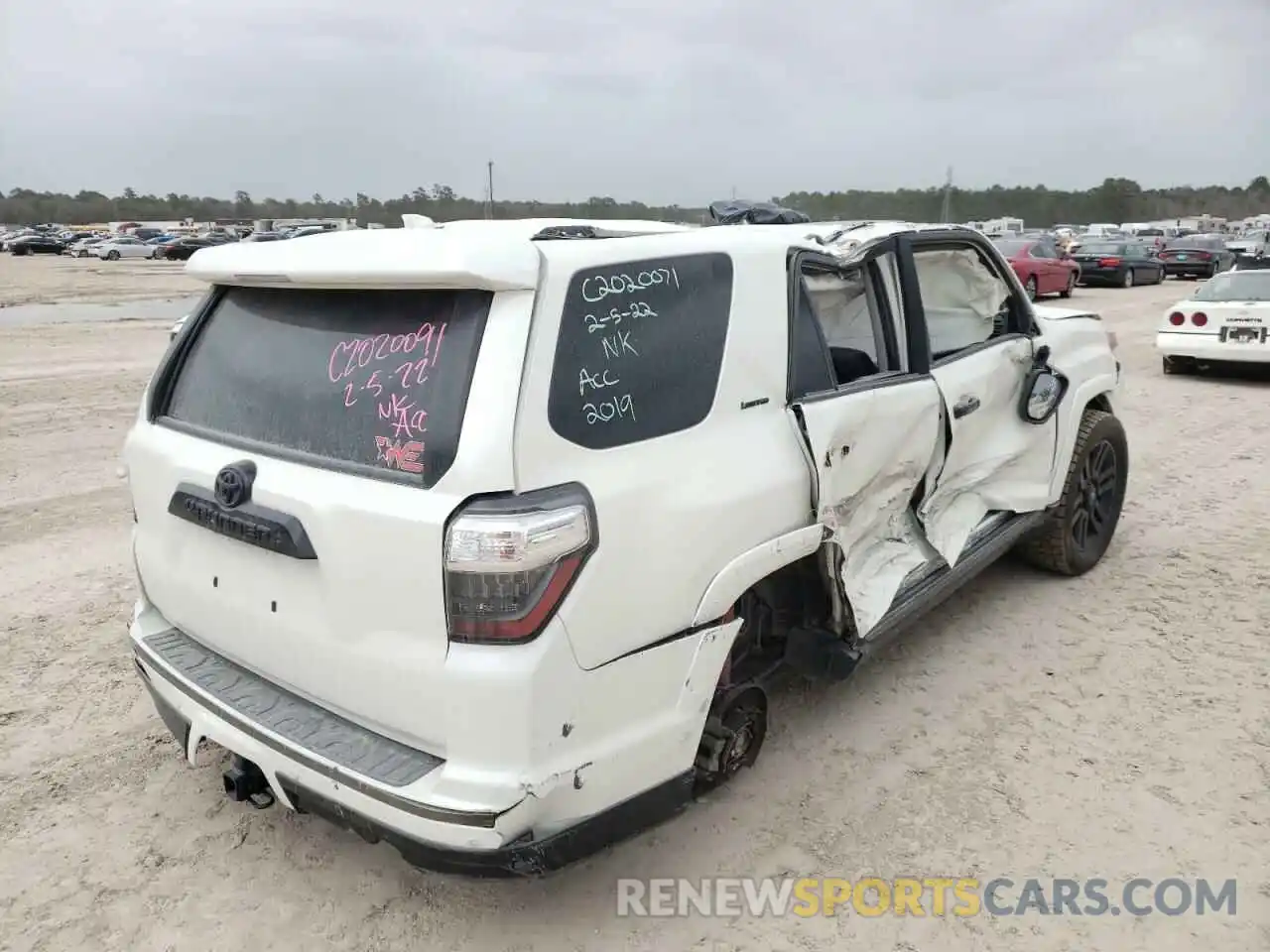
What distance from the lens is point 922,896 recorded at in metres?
2.66

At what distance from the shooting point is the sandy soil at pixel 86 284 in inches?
910

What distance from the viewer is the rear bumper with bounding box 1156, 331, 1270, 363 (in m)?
10.6

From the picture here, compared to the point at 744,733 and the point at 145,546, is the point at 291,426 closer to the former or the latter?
the point at 145,546

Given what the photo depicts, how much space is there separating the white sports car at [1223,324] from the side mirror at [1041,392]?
8.20 m

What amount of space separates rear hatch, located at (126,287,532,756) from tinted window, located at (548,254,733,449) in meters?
0.16

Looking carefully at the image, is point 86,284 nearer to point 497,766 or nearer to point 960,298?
point 960,298

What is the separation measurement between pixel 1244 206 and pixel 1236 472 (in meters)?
100

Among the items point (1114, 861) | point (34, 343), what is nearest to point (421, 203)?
point (34, 343)

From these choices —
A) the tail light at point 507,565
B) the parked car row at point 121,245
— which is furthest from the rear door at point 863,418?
the parked car row at point 121,245

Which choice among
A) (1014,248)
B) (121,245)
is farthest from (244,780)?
(121,245)

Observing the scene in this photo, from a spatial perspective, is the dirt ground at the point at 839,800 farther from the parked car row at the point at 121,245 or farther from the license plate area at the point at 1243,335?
the parked car row at the point at 121,245

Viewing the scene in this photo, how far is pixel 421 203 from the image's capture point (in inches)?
2104

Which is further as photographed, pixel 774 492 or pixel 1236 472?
pixel 1236 472

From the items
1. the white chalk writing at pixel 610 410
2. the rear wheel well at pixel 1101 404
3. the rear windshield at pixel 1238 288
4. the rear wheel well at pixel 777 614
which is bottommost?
the rear wheel well at pixel 777 614
